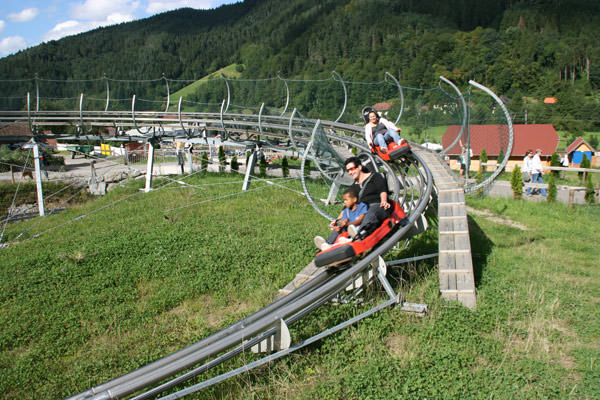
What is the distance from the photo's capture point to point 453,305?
5.45 meters

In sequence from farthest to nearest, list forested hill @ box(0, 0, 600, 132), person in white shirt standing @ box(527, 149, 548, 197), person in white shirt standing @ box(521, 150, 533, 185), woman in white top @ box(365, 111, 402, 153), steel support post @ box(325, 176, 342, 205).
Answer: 1. forested hill @ box(0, 0, 600, 132)
2. person in white shirt standing @ box(521, 150, 533, 185)
3. person in white shirt standing @ box(527, 149, 548, 197)
4. steel support post @ box(325, 176, 342, 205)
5. woman in white top @ box(365, 111, 402, 153)

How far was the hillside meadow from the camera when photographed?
13.6ft

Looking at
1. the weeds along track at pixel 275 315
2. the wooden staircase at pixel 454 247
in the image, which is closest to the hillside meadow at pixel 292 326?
the wooden staircase at pixel 454 247

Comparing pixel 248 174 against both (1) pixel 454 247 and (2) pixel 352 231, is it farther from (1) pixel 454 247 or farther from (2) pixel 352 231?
(2) pixel 352 231

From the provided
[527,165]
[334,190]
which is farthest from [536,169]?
[334,190]

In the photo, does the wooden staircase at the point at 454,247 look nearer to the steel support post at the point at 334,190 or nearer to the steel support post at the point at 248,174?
the steel support post at the point at 334,190

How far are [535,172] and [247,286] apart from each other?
13.1m

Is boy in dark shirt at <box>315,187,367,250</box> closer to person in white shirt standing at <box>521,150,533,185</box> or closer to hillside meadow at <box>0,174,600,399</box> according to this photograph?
hillside meadow at <box>0,174,600,399</box>

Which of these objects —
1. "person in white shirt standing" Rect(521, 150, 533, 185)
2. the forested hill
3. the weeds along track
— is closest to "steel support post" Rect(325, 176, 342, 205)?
the weeds along track

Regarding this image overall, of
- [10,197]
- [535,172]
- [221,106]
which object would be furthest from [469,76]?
[10,197]

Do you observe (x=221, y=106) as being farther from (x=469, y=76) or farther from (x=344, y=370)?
(x=469, y=76)

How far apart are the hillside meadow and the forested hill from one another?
33.1ft

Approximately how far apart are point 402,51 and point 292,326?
3127 centimetres

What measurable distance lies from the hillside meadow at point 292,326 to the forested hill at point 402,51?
10.1 metres
